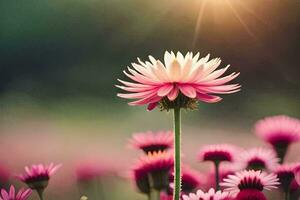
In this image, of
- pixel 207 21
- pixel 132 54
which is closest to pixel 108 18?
pixel 132 54

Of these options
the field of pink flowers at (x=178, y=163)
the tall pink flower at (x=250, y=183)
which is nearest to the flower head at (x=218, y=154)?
the field of pink flowers at (x=178, y=163)

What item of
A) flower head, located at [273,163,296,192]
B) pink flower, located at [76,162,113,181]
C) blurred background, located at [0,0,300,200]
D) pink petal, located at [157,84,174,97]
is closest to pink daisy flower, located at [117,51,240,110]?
pink petal, located at [157,84,174,97]

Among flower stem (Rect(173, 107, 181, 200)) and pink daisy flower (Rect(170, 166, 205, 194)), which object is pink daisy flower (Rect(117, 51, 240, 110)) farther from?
pink daisy flower (Rect(170, 166, 205, 194))

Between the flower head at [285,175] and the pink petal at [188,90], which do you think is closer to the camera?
the pink petal at [188,90]

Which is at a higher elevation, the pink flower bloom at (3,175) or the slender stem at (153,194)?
the pink flower bloom at (3,175)

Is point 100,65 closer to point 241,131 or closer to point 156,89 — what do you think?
point 241,131

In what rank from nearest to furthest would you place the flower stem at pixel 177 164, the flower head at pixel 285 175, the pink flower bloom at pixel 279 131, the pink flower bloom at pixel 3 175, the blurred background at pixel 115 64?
the flower stem at pixel 177 164, the flower head at pixel 285 175, the pink flower bloom at pixel 279 131, the pink flower bloom at pixel 3 175, the blurred background at pixel 115 64

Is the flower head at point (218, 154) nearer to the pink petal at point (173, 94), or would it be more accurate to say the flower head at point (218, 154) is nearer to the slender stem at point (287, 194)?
the slender stem at point (287, 194)

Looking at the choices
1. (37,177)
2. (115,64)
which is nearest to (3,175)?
(37,177)
